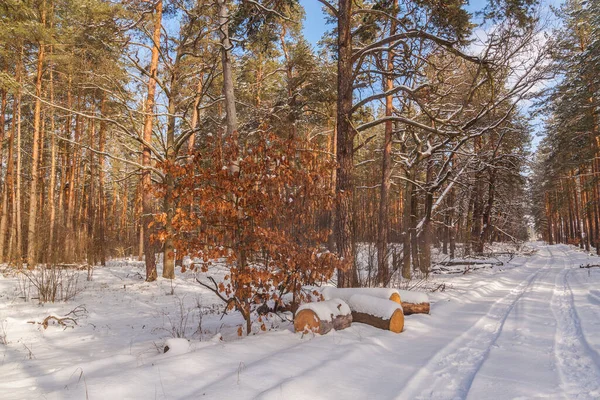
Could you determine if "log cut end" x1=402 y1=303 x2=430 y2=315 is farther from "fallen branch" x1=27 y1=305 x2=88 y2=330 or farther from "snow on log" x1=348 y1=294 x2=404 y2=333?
"fallen branch" x1=27 y1=305 x2=88 y2=330

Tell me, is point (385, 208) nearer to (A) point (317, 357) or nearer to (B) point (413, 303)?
(B) point (413, 303)

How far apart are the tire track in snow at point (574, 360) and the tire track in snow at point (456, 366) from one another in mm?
724

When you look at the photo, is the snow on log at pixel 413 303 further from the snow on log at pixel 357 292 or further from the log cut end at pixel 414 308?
the snow on log at pixel 357 292

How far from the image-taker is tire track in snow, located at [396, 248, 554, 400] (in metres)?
3.10

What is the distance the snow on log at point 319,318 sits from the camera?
15.5ft

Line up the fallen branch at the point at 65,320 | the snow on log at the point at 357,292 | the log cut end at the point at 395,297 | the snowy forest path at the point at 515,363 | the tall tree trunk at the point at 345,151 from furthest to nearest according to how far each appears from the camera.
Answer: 1. the tall tree trunk at the point at 345,151
2. the fallen branch at the point at 65,320
3. the log cut end at the point at 395,297
4. the snow on log at the point at 357,292
5. the snowy forest path at the point at 515,363

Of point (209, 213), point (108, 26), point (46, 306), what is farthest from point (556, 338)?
point (108, 26)

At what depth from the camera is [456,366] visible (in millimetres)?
3781

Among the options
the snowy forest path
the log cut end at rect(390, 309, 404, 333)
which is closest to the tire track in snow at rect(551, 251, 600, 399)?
the snowy forest path

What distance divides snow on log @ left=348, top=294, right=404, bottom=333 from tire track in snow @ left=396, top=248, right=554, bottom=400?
0.86m

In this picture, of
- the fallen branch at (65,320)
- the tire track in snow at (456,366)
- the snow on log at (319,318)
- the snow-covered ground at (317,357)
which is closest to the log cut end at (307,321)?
the snow on log at (319,318)

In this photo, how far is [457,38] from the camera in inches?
263

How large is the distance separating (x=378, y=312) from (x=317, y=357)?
178 centimetres

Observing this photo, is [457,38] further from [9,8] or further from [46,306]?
[9,8]
